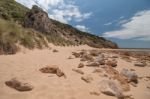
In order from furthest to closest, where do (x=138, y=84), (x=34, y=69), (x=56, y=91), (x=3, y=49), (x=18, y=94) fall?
1. (x=3, y=49)
2. (x=138, y=84)
3. (x=34, y=69)
4. (x=56, y=91)
5. (x=18, y=94)

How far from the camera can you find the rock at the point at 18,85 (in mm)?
4863

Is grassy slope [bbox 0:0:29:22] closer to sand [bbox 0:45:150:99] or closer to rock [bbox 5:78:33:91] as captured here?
sand [bbox 0:45:150:99]

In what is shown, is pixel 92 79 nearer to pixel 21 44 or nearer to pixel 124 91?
pixel 124 91

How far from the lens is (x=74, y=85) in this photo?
5691 mm

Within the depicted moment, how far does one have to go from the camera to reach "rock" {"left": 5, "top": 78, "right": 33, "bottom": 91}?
16.0ft

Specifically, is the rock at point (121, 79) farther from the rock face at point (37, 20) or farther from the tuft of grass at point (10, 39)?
the rock face at point (37, 20)

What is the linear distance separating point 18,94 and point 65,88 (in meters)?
1.19

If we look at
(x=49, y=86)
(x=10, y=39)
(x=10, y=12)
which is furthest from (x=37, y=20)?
(x=49, y=86)

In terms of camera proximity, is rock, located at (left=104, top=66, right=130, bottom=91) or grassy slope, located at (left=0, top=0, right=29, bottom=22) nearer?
rock, located at (left=104, top=66, right=130, bottom=91)

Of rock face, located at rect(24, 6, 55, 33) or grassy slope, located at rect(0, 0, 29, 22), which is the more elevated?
grassy slope, located at rect(0, 0, 29, 22)

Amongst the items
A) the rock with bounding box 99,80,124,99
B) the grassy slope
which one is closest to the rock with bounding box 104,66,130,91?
the rock with bounding box 99,80,124,99

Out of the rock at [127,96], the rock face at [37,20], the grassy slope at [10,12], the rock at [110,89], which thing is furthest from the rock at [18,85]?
the grassy slope at [10,12]

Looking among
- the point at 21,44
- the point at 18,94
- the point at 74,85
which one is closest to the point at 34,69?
the point at 74,85

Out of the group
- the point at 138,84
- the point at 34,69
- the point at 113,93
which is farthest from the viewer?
the point at 138,84
